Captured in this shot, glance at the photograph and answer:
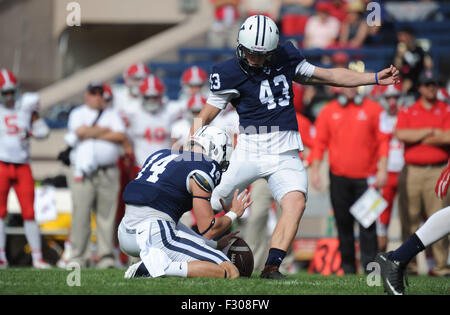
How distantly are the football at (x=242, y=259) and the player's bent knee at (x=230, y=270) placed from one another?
0.30m

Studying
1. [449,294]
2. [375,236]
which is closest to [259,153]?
[449,294]

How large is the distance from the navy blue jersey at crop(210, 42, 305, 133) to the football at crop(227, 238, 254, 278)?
906mm

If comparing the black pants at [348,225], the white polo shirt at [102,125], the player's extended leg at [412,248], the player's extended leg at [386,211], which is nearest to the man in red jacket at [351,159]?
the black pants at [348,225]

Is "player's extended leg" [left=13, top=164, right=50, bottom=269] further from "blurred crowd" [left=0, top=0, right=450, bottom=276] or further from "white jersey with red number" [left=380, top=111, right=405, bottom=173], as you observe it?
"white jersey with red number" [left=380, top=111, right=405, bottom=173]

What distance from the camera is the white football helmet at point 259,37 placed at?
6230 mm

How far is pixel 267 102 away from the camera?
6.44 m

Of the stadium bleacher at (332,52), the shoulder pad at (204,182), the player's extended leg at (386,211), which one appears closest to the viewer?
the shoulder pad at (204,182)

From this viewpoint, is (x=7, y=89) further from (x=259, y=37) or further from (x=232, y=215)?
(x=232, y=215)

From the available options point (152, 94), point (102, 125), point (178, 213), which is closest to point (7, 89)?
point (102, 125)

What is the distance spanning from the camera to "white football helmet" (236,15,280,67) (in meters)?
6.23

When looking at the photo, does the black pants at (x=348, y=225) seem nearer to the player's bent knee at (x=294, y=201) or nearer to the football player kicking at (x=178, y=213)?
the player's bent knee at (x=294, y=201)

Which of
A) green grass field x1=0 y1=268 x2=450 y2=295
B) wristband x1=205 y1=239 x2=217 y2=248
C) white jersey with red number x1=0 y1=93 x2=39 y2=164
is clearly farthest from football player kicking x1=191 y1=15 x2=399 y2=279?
white jersey with red number x1=0 y1=93 x2=39 y2=164

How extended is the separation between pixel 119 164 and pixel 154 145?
480mm
